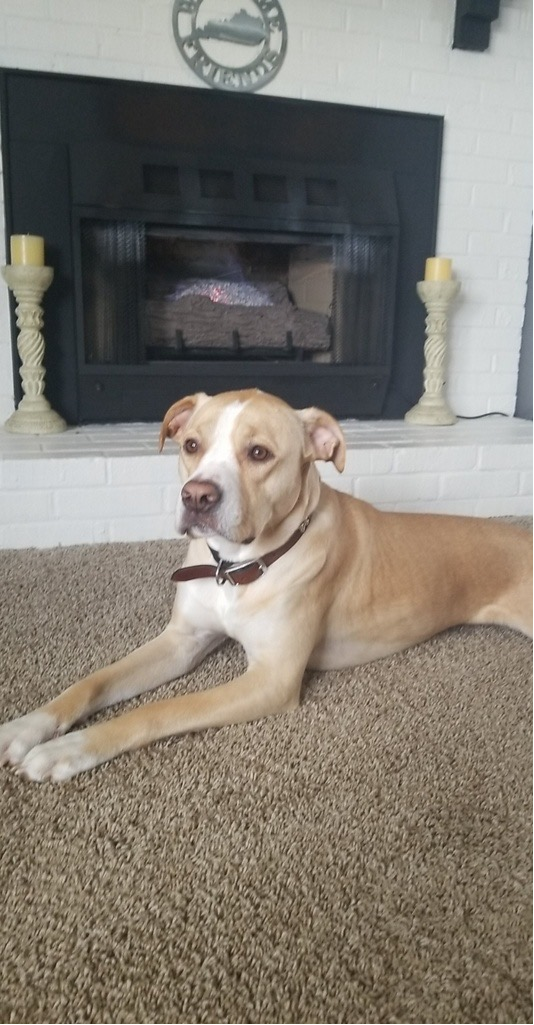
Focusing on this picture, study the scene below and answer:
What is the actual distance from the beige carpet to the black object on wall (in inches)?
93.2

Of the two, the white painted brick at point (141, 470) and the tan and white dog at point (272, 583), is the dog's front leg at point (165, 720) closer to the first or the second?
the tan and white dog at point (272, 583)

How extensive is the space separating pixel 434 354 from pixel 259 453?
177cm

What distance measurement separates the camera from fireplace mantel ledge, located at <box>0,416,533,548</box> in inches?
81.7

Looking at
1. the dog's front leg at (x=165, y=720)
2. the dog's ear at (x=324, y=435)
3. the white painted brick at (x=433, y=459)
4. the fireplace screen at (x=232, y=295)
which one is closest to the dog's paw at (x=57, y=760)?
the dog's front leg at (x=165, y=720)

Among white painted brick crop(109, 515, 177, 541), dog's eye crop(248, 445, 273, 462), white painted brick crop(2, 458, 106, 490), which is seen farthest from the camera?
white painted brick crop(109, 515, 177, 541)

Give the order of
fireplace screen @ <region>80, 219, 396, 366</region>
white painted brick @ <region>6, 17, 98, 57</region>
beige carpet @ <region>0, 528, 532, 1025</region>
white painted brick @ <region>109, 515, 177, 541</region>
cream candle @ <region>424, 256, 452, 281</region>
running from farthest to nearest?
cream candle @ <region>424, 256, 452, 281</region>, fireplace screen @ <region>80, 219, 396, 366</region>, white painted brick @ <region>6, 17, 98, 57</region>, white painted brick @ <region>109, 515, 177, 541</region>, beige carpet @ <region>0, 528, 532, 1025</region>

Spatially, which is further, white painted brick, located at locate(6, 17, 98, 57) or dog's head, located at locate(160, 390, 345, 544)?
white painted brick, located at locate(6, 17, 98, 57)

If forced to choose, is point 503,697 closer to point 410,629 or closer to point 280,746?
point 410,629

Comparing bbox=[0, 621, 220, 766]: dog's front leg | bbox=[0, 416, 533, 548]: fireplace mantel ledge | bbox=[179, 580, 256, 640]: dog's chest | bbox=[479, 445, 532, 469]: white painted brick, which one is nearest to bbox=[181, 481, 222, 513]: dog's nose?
bbox=[179, 580, 256, 640]: dog's chest

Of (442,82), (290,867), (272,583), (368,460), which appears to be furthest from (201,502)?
(442,82)

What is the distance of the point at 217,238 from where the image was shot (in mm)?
2564

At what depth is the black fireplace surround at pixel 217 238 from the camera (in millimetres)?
2383

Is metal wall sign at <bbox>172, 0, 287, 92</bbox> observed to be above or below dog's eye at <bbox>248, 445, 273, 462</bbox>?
above

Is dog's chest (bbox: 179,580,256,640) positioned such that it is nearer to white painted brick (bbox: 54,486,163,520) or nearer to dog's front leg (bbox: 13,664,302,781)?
dog's front leg (bbox: 13,664,302,781)
